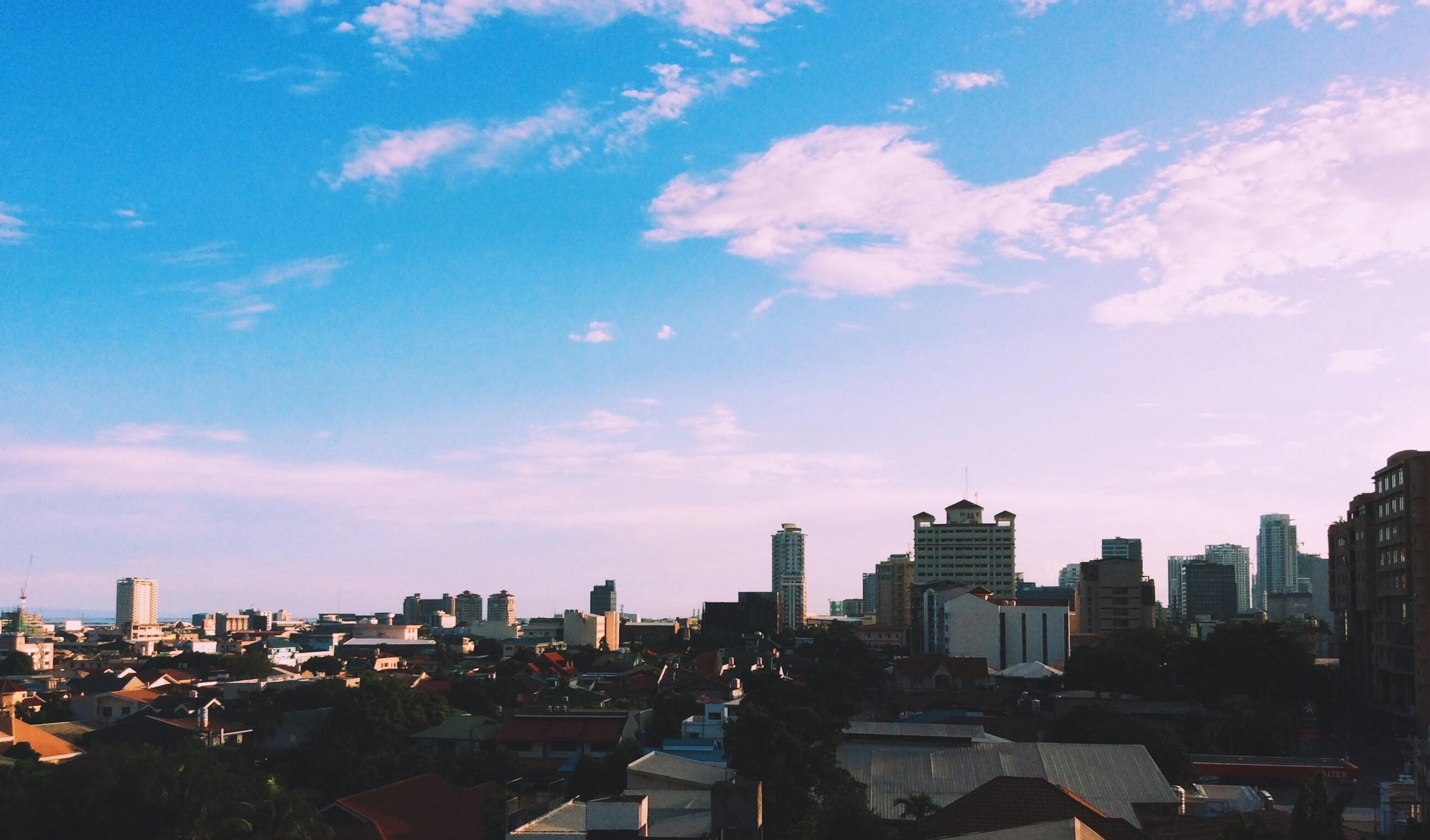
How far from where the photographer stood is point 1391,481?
157ft

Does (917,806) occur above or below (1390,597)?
below

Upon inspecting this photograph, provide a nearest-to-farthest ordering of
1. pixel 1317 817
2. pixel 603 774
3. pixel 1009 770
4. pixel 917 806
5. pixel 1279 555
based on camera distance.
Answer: pixel 1317 817, pixel 917 806, pixel 1009 770, pixel 603 774, pixel 1279 555

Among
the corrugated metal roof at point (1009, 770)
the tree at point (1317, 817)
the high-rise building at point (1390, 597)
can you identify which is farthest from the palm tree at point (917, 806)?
the high-rise building at point (1390, 597)

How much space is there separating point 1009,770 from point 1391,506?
2915 centimetres

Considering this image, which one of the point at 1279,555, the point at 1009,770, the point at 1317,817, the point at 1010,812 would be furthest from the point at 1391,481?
the point at 1279,555

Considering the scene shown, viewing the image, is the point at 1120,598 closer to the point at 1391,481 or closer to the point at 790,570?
the point at 1391,481

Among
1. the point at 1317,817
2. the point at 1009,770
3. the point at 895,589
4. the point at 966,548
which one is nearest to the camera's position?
the point at 1317,817

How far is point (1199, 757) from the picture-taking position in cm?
3628

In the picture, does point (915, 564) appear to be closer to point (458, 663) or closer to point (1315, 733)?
point (458, 663)

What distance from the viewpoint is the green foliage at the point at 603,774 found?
30.4 m

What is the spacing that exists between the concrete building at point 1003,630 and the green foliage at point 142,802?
196 feet

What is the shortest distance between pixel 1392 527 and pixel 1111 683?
1400 cm

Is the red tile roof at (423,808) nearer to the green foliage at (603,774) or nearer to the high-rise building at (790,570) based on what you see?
the green foliage at (603,774)

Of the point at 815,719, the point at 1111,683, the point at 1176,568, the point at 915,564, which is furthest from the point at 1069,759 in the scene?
the point at 1176,568
